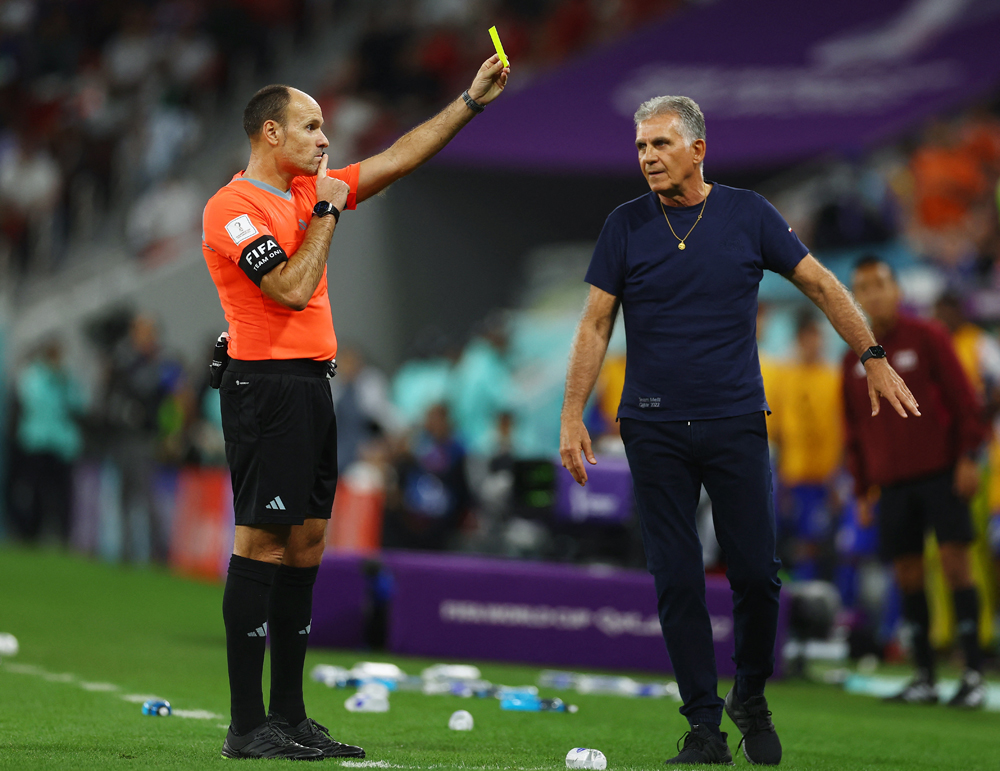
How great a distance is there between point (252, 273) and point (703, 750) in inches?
84.6

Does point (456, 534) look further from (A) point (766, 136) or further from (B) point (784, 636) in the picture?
(A) point (766, 136)

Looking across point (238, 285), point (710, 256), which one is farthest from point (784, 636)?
point (238, 285)

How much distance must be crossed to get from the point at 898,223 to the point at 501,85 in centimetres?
966

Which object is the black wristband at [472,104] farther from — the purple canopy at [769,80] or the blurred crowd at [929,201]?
the purple canopy at [769,80]

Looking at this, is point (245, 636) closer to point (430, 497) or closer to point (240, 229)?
point (240, 229)

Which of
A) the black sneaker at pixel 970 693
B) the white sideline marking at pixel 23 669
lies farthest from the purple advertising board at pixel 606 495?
the white sideline marking at pixel 23 669

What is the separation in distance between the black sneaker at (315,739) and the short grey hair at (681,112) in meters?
2.32

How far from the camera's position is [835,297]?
5.11 meters

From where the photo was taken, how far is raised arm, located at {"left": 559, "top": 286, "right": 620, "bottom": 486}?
512 centimetres

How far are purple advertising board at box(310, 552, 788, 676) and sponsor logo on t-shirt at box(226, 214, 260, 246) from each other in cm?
442

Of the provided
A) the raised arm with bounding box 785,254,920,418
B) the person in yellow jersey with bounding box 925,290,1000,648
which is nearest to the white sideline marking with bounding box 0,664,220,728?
the raised arm with bounding box 785,254,920,418

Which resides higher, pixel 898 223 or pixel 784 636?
pixel 898 223

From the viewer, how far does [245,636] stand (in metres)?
4.83

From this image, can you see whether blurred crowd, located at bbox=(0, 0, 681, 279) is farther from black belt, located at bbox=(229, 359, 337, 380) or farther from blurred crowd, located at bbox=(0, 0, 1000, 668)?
black belt, located at bbox=(229, 359, 337, 380)
